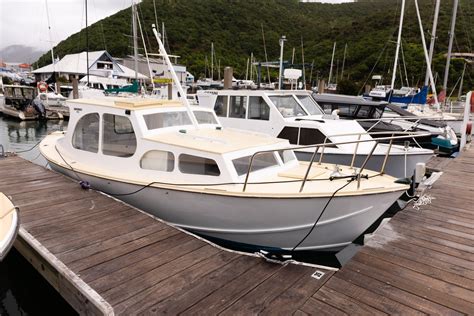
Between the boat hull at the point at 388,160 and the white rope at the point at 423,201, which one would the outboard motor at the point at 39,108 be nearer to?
the boat hull at the point at 388,160

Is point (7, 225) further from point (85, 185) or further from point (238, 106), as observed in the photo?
point (238, 106)

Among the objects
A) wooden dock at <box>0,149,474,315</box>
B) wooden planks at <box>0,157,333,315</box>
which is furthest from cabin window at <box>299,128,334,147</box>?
wooden planks at <box>0,157,333,315</box>

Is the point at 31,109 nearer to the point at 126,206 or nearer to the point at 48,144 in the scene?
the point at 48,144

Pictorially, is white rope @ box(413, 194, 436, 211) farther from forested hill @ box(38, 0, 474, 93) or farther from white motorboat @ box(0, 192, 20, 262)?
forested hill @ box(38, 0, 474, 93)

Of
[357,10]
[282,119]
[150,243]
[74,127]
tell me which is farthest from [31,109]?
[357,10]

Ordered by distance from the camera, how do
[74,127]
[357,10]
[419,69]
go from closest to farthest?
[74,127] → [419,69] → [357,10]

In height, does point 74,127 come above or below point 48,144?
above

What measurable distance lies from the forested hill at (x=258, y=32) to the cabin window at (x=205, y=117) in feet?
125

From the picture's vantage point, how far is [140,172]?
560cm

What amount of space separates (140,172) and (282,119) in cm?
430

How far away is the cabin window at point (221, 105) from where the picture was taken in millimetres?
9610

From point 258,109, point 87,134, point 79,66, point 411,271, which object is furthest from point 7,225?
point 79,66

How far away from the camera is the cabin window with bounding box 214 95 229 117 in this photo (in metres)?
9.61

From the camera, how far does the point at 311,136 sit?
809 centimetres
